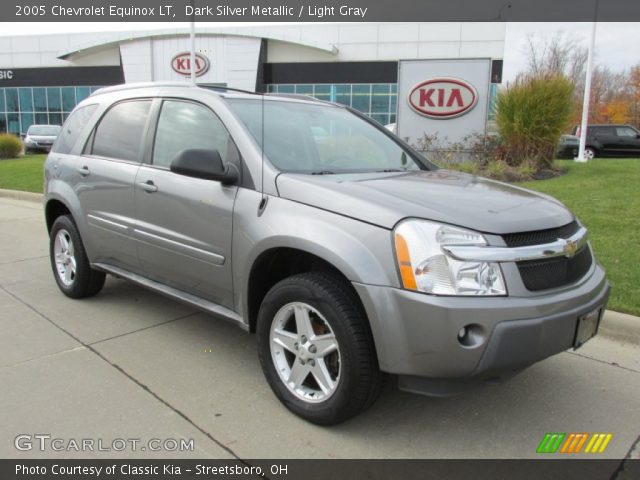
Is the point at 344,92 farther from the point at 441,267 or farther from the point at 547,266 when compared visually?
the point at 441,267

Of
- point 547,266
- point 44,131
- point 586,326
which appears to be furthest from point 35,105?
point 586,326

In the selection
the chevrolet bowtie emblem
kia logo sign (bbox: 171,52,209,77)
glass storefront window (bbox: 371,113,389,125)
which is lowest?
the chevrolet bowtie emblem

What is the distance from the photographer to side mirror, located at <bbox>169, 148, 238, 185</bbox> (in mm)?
3098

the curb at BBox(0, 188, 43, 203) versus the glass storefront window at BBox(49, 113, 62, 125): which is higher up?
the glass storefront window at BBox(49, 113, 62, 125)

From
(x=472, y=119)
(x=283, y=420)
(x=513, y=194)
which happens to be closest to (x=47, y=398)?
(x=283, y=420)

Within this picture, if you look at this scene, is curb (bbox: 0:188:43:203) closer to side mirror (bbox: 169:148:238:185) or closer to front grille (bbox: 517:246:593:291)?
side mirror (bbox: 169:148:238:185)

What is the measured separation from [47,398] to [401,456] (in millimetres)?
2062

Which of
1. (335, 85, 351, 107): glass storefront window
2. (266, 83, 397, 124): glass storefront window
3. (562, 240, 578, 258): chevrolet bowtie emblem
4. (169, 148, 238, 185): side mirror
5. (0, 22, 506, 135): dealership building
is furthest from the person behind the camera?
(335, 85, 351, 107): glass storefront window

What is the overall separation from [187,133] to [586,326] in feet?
9.04

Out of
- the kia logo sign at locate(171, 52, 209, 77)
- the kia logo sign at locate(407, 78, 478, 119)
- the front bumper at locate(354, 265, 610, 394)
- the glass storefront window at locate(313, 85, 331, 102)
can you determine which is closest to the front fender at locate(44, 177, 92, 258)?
the front bumper at locate(354, 265, 610, 394)

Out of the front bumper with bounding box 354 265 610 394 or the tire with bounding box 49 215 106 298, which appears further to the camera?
the tire with bounding box 49 215 106 298

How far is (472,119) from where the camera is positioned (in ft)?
42.8
